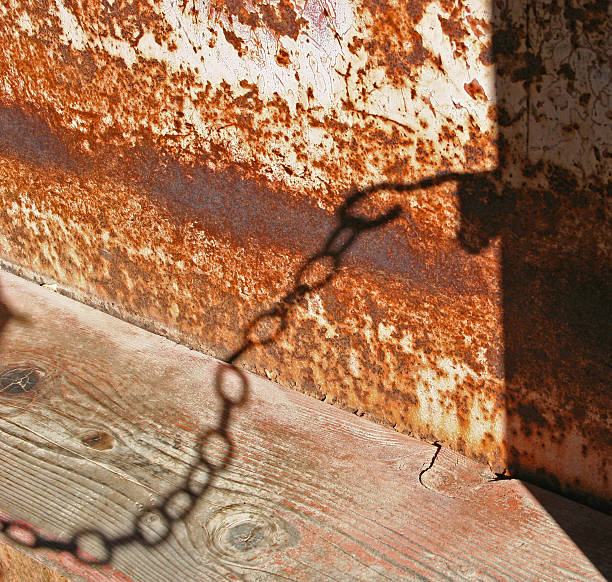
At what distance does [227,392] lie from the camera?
161 centimetres

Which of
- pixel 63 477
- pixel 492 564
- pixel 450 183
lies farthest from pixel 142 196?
pixel 492 564

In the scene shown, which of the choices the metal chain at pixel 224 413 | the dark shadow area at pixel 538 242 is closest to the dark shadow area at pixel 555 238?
the dark shadow area at pixel 538 242

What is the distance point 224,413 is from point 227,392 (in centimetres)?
8

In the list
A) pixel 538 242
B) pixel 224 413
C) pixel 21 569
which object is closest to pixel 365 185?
pixel 538 242

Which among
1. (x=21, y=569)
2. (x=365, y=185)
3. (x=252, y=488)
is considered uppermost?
(x=365, y=185)

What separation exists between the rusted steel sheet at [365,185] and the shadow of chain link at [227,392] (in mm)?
19

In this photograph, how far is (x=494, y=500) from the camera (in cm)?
132

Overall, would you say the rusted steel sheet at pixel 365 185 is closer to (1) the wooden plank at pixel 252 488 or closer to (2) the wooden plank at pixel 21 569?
(1) the wooden plank at pixel 252 488

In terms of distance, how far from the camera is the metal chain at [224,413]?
123 cm

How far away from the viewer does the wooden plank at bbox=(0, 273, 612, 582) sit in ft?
3.89

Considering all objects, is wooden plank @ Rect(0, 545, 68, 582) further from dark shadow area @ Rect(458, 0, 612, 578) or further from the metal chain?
dark shadow area @ Rect(458, 0, 612, 578)

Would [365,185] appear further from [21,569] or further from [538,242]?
[21,569]

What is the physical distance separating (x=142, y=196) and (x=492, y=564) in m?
1.09

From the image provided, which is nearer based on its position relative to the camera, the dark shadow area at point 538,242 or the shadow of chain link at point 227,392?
the dark shadow area at point 538,242
